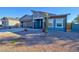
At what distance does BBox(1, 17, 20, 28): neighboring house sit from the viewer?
3260 millimetres

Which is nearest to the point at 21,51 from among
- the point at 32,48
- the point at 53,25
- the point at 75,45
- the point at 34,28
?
the point at 32,48

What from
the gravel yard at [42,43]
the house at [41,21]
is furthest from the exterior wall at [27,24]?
the gravel yard at [42,43]

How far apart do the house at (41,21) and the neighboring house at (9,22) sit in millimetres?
82

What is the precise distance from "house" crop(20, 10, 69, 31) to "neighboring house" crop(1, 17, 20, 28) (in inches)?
3.2

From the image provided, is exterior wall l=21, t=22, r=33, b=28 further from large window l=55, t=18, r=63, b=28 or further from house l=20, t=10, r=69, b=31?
large window l=55, t=18, r=63, b=28

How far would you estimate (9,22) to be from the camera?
10.9 feet

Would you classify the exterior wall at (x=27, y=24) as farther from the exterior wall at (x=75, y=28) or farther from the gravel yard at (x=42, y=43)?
the exterior wall at (x=75, y=28)

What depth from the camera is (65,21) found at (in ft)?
10.7

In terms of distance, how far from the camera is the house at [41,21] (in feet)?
10.7

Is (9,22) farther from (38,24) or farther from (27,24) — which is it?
(38,24)

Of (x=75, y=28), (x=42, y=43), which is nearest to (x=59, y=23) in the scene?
(x=75, y=28)

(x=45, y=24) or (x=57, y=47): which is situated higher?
(x=45, y=24)
